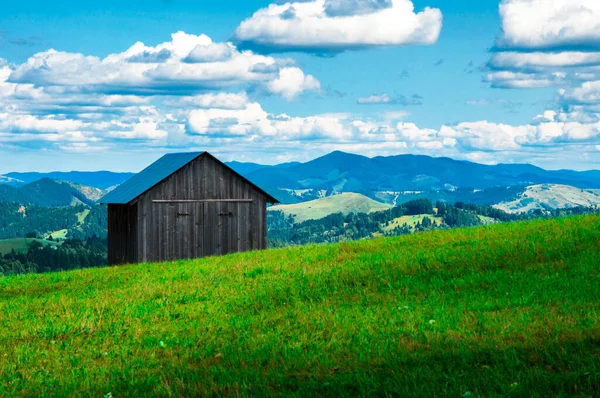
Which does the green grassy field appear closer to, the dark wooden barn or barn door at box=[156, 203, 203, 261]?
the dark wooden barn

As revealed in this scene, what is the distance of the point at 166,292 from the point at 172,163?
25826 millimetres

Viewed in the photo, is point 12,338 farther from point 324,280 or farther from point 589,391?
point 589,391

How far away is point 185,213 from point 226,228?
3084mm

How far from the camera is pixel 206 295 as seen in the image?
20094 millimetres

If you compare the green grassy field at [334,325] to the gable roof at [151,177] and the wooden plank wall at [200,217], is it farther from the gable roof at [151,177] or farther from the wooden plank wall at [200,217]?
the gable roof at [151,177]

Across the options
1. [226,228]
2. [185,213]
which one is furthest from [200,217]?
[226,228]

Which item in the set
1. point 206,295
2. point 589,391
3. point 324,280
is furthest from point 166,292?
point 589,391

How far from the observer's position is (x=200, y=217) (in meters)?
44.1

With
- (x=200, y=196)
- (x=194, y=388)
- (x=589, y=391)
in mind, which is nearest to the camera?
(x=589, y=391)

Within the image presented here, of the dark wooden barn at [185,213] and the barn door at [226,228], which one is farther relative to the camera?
the barn door at [226,228]

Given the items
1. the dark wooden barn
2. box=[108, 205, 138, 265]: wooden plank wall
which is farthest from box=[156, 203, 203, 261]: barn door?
box=[108, 205, 138, 265]: wooden plank wall

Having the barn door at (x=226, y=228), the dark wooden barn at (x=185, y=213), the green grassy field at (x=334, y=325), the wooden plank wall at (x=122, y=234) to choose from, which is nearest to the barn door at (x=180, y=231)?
the dark wooden barn at (x=185, y=213)

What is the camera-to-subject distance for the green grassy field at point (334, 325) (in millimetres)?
10094

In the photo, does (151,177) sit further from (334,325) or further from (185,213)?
Result: (334,325)
